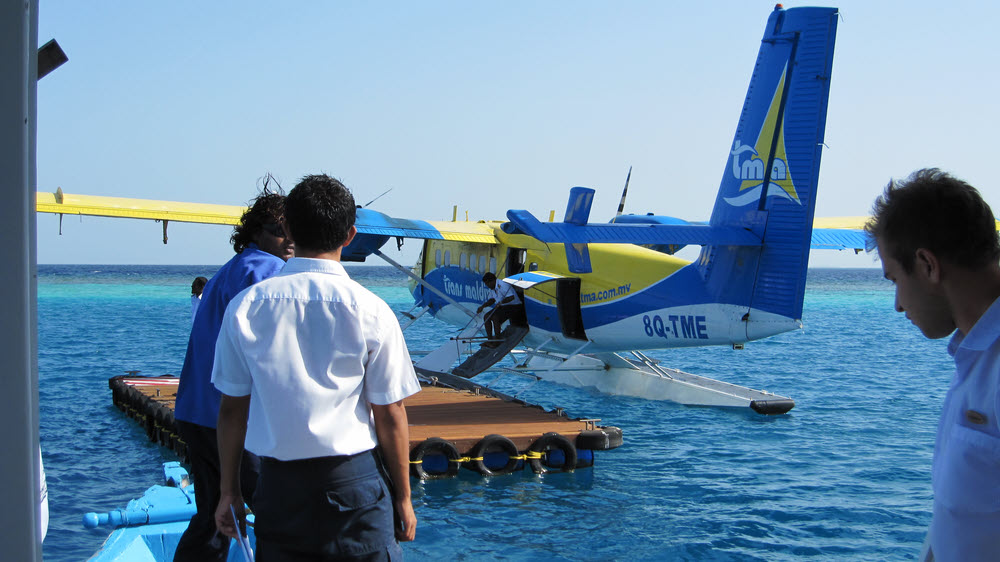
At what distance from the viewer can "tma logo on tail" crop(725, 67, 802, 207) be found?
32.6 feet

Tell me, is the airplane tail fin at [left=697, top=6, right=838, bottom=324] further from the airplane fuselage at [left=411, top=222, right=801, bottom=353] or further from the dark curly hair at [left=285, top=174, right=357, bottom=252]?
the dark curly hair at [left=285, top=174, right=357, bottom=252]

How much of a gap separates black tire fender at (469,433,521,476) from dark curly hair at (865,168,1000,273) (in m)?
6.87

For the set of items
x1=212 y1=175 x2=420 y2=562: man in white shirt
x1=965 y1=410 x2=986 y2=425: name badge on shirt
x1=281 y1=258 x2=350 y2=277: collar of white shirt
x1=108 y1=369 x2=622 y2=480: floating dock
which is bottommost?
x1=108 y1=369 x2=622 y2=480: floating dock

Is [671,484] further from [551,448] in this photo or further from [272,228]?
[272,228]

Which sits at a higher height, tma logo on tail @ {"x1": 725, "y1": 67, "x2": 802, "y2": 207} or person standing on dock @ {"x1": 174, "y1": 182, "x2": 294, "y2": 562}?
tma logo on tail @ {"x1": 725, "y1": 67, "x2": 802, "y2": 207}

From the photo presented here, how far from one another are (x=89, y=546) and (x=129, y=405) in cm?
646

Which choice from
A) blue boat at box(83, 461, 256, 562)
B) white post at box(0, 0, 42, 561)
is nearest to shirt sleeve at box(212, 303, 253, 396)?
white post at box(0, 0, 42, 561)

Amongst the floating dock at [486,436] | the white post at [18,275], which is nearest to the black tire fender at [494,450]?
the floating dock at [486,436]

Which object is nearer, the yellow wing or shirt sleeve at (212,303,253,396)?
shirt sleeve at (212,303,253,396)

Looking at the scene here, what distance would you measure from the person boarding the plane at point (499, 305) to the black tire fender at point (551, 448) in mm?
4419

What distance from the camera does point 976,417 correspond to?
1502 millimetres

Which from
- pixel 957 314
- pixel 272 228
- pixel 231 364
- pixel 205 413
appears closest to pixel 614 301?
pixel 272 228

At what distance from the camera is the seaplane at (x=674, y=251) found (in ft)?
31.9

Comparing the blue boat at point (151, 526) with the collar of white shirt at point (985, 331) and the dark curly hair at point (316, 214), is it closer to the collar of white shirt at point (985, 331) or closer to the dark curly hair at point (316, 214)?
the dark curly hair at point (316, 214)
